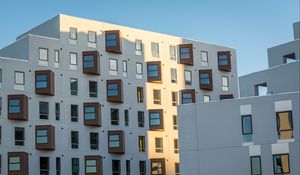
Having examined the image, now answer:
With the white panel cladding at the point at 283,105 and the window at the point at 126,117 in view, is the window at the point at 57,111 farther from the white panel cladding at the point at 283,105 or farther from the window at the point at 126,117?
the white panel cladding at the point at 283,105

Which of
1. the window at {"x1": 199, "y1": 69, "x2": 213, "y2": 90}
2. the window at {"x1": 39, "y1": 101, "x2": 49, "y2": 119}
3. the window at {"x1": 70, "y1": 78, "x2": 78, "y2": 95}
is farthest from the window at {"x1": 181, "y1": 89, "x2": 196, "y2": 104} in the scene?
the window at {"x1": 39, "y1": 101, "x2": 49, "y2": 119}

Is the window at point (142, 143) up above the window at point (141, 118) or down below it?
below

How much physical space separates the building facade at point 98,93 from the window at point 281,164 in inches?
1020

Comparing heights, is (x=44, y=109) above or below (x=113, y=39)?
below

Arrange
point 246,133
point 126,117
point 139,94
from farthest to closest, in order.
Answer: point 139,94 < point 126,117 < point 246,133

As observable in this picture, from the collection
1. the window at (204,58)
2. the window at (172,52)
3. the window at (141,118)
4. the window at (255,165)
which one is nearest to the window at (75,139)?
the window at (141,118)

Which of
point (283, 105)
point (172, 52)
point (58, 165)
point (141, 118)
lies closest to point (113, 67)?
point (141, 118)

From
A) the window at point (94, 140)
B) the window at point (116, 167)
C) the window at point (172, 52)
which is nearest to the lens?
the window at point (94, 140)

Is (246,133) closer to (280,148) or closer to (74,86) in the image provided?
(280,148)

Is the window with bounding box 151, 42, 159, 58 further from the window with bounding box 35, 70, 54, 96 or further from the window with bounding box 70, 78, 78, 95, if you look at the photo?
the window with bounding box 35, 70, 54, 96

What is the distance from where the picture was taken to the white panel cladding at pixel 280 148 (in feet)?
154

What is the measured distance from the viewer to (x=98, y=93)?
233ft

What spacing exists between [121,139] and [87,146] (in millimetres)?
4033

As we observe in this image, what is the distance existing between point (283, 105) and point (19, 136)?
28622 millimetres
